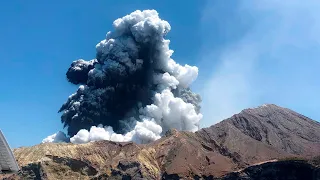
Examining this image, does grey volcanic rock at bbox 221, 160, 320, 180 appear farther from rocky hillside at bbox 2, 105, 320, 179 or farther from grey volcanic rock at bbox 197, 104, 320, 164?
grey volcanic rock at bbox 197, 104, 320, 164

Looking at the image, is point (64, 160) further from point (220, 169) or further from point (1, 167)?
point (1, 167)

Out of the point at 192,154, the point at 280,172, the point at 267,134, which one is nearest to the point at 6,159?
the point at 280,172

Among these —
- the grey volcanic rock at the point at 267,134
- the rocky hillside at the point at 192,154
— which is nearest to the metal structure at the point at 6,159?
the rocky hillside at the point at 192,154

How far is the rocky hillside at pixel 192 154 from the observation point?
137875 mm

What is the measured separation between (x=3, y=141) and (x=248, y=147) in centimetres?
14571

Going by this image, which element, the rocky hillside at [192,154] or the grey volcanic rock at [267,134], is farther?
the grey volcanic rock at [267,134]

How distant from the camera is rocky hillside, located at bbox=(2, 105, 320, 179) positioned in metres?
138

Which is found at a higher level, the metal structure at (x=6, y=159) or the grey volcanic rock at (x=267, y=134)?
the grey volcanic rock at (x=267, y=134)

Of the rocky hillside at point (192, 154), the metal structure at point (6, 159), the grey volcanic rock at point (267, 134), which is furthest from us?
the grey volcanic rock at point (267, 134)

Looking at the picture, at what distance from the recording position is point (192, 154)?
152 meters

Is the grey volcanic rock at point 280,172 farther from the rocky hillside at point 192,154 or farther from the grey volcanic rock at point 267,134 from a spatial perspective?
the grey volcanic rock at point 267,134

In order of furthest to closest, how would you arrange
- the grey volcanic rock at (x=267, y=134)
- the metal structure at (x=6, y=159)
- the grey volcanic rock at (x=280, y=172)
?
the grey volcanic rock at (x=267, y=134)
the grey volcanic rock at (x=280, y=172)
the metal structure at (x=6, y=159)

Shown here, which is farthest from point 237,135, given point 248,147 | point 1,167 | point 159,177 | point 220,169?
point 1,167

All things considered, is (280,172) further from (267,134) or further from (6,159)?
(6,159)
